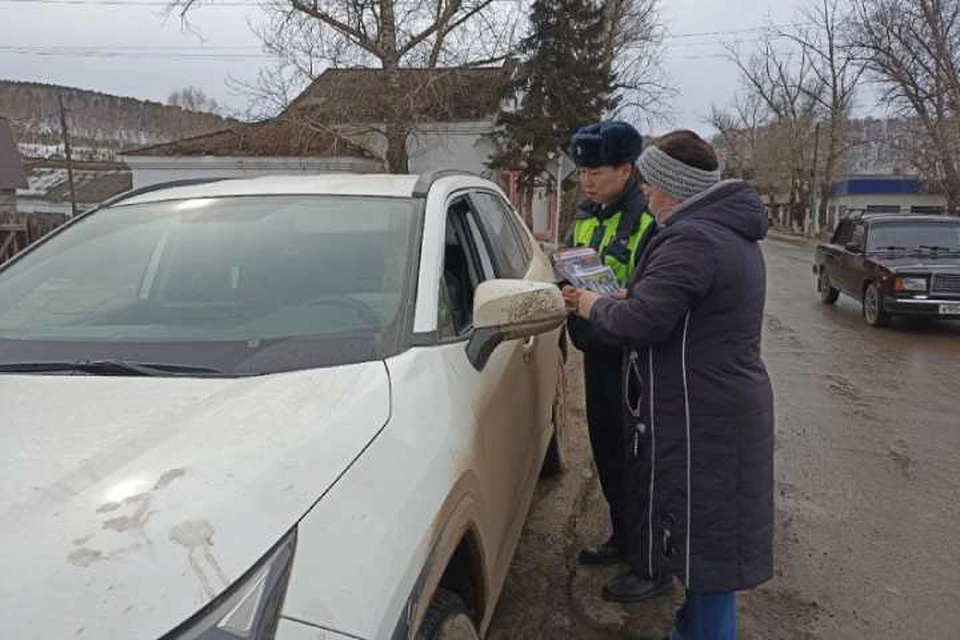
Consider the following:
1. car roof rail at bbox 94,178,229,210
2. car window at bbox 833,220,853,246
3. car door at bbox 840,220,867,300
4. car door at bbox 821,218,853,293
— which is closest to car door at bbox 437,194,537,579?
car roof rail at bbox 94,178,229,210

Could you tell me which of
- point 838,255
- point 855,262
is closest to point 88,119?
point 838,255

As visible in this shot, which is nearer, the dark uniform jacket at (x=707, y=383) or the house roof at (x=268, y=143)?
the dark uniform jacket at (x=707, y=383)

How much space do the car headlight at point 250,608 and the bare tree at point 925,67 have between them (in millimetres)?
34327

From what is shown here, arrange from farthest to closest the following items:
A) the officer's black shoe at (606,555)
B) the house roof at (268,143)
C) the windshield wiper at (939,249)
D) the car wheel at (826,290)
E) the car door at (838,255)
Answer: the house roof at (268,143) → the car wheel at (826,290) → the car door at (838,255) → the windshield wiper at (939,249) → the officer's black shoe at (606,555)

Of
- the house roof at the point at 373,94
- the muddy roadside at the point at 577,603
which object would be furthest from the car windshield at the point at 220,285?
the house roof at the point at 373,94

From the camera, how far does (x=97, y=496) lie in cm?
128

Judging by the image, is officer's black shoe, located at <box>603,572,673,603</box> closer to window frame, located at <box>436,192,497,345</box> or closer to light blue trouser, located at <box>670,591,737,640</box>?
light blue trouser, located at <box>670,591,737,640</box>

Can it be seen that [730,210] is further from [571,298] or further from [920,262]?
[920,262]

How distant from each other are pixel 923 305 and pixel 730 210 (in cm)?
911

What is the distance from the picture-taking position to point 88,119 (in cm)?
8738

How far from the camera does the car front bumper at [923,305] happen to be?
977 centimetres

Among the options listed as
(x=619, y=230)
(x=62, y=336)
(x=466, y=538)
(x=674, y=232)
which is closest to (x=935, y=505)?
(x=619, y=230)

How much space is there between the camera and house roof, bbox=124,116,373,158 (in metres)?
25.8

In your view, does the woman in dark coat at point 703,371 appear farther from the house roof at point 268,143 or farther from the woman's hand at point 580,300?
the house roof at point 268,143
